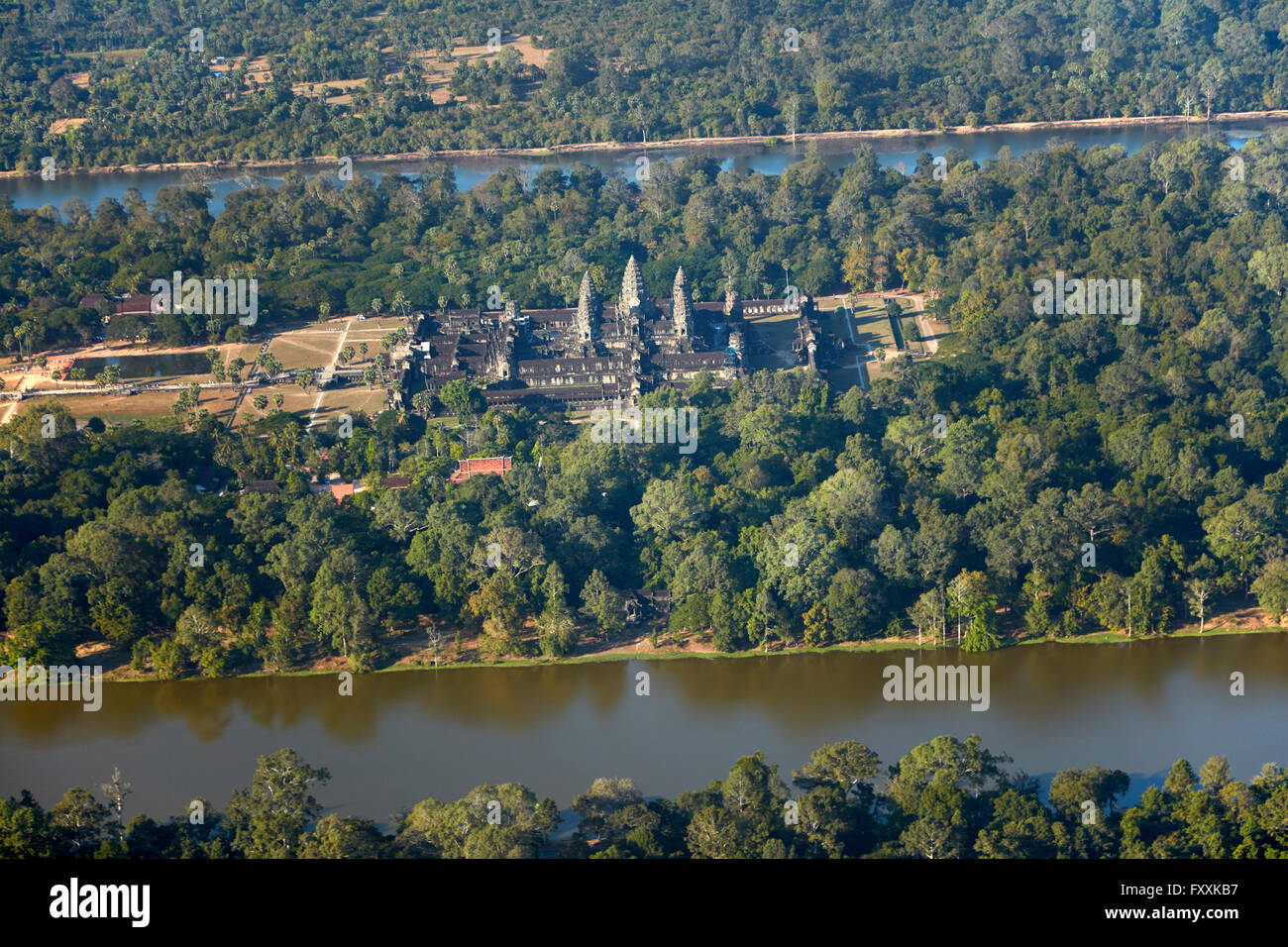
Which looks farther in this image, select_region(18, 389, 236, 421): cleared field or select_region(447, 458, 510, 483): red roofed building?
select_region(18, 389, 236, 421): cleared field

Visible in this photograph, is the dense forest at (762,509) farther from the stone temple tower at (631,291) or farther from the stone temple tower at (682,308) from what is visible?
the stone temple tower at (631,291)

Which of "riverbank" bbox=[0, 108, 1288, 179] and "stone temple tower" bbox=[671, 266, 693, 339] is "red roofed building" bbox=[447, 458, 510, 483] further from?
"riverbank" bbox=[0, 108, 1288, 179]

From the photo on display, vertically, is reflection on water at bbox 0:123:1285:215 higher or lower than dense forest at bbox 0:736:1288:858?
higher

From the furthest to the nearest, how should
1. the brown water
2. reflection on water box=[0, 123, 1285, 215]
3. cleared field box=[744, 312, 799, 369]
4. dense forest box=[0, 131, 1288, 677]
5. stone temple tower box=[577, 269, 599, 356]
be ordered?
reflection on water box=[0, 123, 1285, 215], stone temple tower box=[577, 269, 599, 356], cleared field box=[744, 312, 799, 369], dense forest box=[0, 131, 1288, 677], the brown water

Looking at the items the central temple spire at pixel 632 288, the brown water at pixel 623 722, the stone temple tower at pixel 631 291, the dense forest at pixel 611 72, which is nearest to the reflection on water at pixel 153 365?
the stone temple tower at pixel 631 291

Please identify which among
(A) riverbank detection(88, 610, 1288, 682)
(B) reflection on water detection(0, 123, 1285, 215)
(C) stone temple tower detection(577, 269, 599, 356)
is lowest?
(A) riverbank detection(88, 610, 1288, 682)

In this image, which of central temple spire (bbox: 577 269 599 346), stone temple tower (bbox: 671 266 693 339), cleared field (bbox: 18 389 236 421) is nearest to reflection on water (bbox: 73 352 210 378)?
cleared field (bbox: 18 389 236 421)

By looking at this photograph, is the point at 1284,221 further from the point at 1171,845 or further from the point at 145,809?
the point at 145,809
